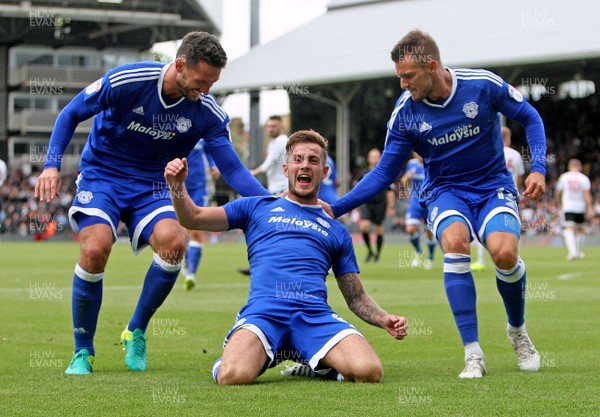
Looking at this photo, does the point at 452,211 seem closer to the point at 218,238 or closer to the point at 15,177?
the point at 218,238

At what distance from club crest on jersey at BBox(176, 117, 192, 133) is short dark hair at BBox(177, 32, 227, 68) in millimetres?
522

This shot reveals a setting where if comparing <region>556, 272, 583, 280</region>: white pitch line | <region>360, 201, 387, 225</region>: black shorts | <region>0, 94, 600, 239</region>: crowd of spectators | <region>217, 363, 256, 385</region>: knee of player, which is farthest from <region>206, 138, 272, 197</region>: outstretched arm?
<region>0, 94, 600, 239</region>: crowd of spectators

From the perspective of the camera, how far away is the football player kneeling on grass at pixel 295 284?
6.05 metres

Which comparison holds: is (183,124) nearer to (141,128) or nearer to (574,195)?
(141,128)

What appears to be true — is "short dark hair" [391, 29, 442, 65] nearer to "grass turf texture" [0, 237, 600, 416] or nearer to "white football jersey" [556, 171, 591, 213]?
"grass turf texture" [0, 237, 600, 416]

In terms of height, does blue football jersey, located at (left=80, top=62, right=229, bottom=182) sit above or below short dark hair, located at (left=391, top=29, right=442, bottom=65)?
below

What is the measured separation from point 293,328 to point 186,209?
38.8 inches

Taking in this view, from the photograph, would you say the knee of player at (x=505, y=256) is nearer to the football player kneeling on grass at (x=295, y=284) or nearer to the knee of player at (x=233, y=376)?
the football player kneeling on grass at (x=295, y=284)

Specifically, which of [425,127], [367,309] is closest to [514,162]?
[425,127]

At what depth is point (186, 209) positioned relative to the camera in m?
6.12

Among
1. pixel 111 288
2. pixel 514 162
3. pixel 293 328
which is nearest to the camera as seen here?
pixel 293 328

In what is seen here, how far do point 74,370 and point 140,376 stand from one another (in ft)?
1.52

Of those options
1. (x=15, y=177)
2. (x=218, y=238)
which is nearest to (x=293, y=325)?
(x=218, y=238)

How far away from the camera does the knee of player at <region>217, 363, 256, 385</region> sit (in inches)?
233
